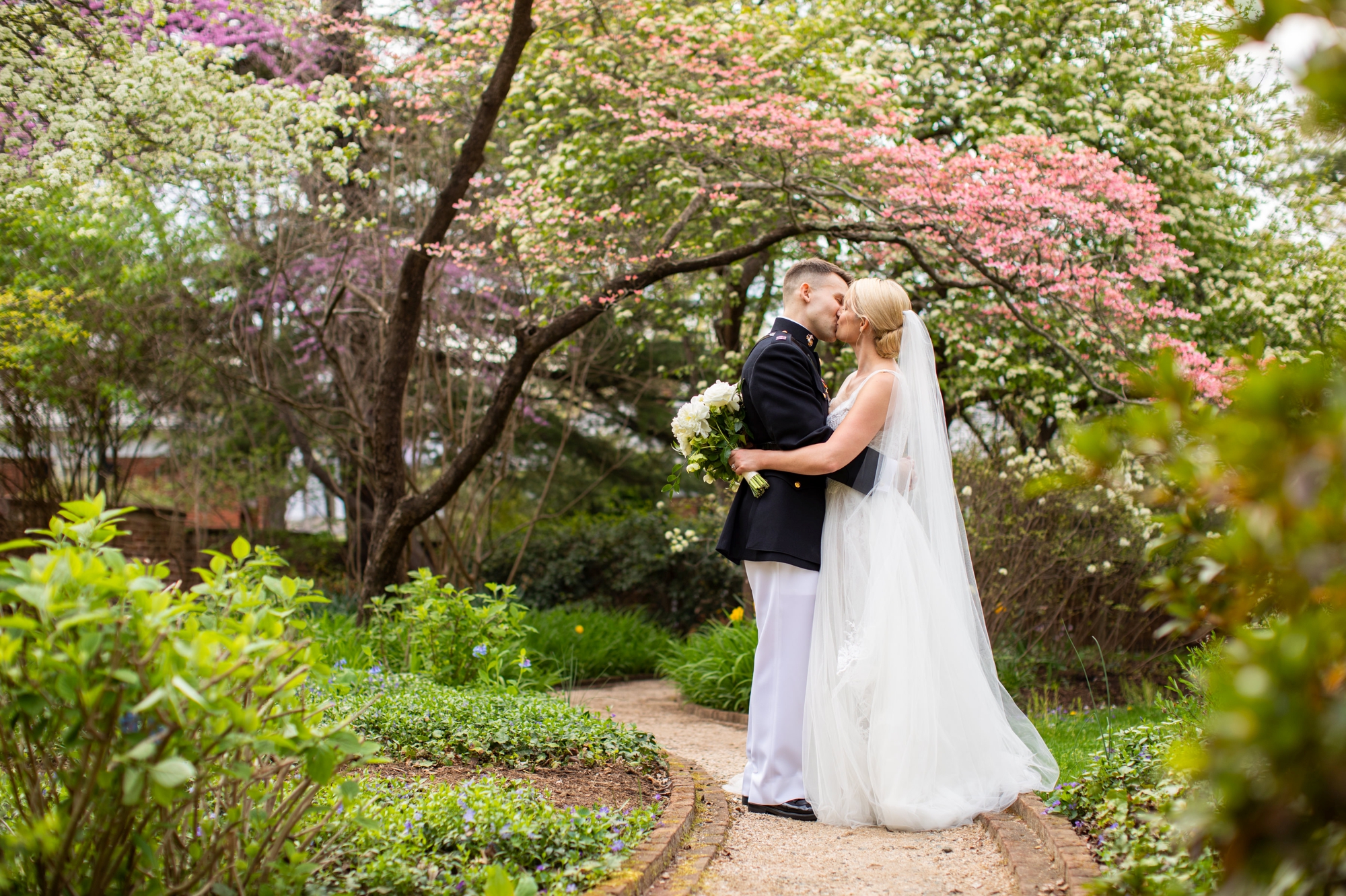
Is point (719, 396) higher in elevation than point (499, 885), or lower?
higher

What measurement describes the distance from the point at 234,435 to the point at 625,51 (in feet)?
23.6

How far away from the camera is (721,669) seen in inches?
247

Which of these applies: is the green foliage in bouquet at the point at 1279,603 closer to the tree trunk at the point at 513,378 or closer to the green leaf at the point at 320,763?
the green leaf at the point at 320,763

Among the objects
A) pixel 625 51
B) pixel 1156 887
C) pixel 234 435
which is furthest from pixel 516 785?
pixel 234 435

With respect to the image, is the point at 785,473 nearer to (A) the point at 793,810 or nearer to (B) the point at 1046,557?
(A) the point at 793,810

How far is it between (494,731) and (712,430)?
156 cm

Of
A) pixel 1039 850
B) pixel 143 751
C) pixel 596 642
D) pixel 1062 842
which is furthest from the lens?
pixel 596 642

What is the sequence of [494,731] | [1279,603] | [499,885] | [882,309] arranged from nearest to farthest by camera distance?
1. [1279,603]
2. [499,885]
3. [882,309]
4. [494,731]

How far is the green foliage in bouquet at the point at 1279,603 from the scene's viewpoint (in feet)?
3.20

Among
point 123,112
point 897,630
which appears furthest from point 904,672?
point 123,112

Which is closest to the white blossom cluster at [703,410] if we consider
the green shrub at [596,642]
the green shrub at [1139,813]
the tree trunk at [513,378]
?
the green shrub at [1139,813]

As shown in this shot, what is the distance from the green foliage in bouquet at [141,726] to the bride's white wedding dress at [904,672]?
1.96 meters

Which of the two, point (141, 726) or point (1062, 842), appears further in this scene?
point (1062, 842)

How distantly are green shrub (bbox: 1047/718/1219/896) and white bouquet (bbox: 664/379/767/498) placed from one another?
1.56 m
